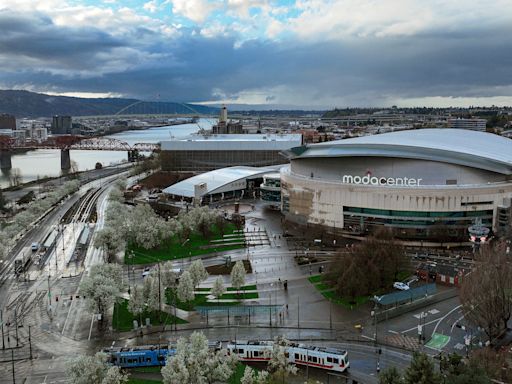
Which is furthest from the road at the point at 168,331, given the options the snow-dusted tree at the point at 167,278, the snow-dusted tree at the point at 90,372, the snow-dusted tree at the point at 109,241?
the snow-dusted tree at the point at 90,372

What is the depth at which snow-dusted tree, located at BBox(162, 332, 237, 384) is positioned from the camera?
1744 centimetres

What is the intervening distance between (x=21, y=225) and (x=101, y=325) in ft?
85.6

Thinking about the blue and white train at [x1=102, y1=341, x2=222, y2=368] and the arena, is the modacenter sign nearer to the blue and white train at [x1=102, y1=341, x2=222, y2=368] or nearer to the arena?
the arena

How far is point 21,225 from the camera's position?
48.1 m

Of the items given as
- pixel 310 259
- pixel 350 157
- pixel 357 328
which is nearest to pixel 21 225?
pixel 310 259

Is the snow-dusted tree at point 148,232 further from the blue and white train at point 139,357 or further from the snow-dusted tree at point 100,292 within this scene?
the blue and white train at point 139,357

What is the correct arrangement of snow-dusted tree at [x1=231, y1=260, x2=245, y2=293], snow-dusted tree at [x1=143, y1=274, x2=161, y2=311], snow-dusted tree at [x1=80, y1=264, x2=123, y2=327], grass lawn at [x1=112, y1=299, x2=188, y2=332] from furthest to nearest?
1. snow-dusted tree at [x1=231, y1=260, x2=245, y2=293]
2. snow-dusted tree at [x1=143, y1=274, x2=161, y2=311]
3. grass lawn at [x1=112, y1=299, x2=188, y2=332]
4. snow-dusted tree at [x1=80, y1=264, x2=123, y2=327]

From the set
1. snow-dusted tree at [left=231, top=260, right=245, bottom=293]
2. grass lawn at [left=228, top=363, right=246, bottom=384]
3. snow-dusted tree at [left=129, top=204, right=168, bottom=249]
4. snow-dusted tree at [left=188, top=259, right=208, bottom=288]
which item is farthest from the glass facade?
grass lawn at [left=228, top=363, right=246, bottom=384]

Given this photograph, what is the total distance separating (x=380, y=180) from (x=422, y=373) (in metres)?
29.0

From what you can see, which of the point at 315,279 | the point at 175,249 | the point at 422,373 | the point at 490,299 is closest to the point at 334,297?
the point at 315,279

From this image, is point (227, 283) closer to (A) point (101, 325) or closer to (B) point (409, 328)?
(A) point (101, 325)

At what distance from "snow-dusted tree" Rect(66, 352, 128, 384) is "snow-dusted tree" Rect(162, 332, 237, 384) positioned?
1830 mm

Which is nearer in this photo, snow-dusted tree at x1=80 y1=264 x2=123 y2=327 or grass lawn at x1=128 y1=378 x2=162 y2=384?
grass lawn at x1=128 y1=378 x2=162 y2=384

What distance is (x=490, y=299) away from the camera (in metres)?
22.5
